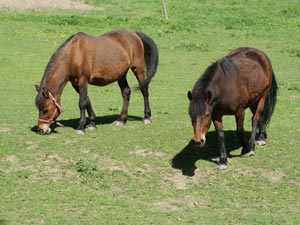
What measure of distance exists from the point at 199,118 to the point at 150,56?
4.01 metres

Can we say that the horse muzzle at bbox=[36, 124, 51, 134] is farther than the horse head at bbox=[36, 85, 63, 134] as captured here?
Yes

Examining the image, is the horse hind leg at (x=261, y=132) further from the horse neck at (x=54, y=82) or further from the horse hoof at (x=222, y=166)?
the horse neck at (x=54, y=82)

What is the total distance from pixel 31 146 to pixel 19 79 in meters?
7.21

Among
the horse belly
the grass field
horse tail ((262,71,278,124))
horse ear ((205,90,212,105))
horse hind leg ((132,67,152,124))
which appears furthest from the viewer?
horse hind leg ((132,67,152,124))

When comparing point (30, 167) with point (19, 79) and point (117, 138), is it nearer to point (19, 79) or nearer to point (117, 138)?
point (117, 138)

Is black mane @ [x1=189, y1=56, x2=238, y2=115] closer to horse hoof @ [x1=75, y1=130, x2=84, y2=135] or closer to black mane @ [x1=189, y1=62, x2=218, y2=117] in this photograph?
black mane @ [x1=189, y1=62, x2=218, y2=117]

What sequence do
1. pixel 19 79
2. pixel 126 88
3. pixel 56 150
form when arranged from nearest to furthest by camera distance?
1. pixel 56 150
2. pixel 126 88
3. pixel 19 79

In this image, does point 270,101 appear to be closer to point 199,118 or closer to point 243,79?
point 243,79

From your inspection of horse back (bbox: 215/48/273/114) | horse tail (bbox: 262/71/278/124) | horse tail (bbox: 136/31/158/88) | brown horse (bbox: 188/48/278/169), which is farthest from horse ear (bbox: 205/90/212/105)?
horse tail (bbox: 136/31/158/88)

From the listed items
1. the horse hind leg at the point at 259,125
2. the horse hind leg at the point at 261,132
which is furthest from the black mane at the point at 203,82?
the horse hind leg at the point at 261,132

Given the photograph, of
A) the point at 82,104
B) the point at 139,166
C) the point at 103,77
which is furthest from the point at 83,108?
the point at 139,166

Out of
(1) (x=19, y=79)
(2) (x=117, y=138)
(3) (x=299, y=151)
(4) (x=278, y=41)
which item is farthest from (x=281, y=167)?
(4) (x=278, y=41)

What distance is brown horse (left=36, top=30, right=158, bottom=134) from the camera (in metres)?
11.1

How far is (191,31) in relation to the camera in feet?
81.2
